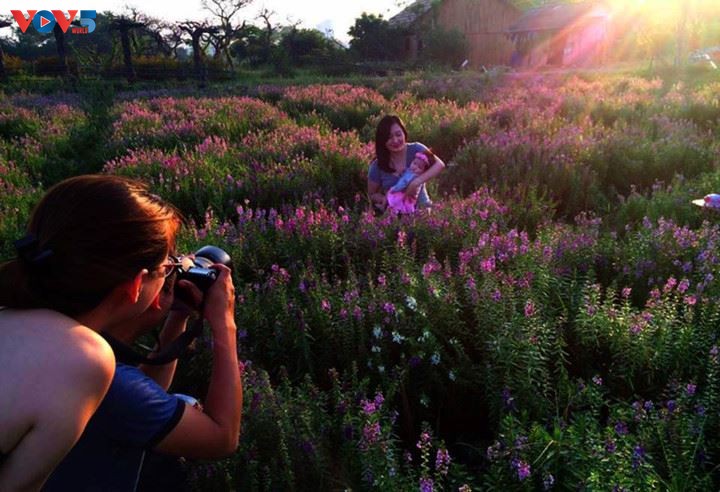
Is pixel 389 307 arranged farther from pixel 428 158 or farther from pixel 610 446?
Result: pixel 428 158

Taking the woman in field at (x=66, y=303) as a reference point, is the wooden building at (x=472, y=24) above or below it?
above

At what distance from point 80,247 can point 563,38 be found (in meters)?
51.2

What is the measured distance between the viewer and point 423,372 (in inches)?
107

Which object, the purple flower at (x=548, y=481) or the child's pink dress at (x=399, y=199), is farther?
the child's pink dress at (x=399, y=199)

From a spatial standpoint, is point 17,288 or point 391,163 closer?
point 17,288

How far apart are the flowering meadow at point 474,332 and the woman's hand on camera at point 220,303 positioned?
1.82 feet

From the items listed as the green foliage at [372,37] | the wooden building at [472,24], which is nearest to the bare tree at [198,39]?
the green foliage at [372,37]

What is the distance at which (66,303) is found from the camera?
4.53 feet

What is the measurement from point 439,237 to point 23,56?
67.2m

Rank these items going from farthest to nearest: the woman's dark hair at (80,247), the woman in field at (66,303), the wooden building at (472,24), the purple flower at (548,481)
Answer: the wooden building at (472,24)
the purple flower at (548,481)
the woman's dark hair at (80,247)
the woman in field at (66,303)

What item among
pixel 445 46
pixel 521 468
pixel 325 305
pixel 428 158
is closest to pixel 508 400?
pixel 521 468

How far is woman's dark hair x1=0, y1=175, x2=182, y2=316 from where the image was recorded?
133 cm

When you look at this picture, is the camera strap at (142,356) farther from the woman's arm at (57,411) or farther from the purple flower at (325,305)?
the purple flower at (325,305)

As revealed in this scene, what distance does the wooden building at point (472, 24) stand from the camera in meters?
44.9
